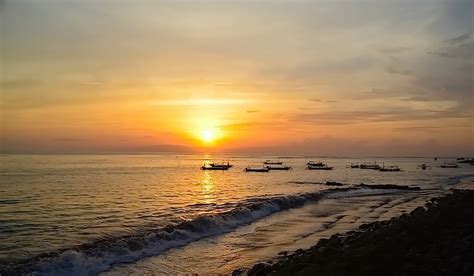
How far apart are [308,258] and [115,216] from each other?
1803cm

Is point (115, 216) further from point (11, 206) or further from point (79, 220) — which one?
point (11, 206)

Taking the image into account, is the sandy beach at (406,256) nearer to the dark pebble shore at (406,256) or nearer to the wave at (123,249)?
the dark pebble shore at (406,256)

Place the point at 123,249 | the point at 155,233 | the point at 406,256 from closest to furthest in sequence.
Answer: the point at 406,256
the point at 123,249
the point at 155,233

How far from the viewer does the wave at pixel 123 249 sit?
1470 centimetres

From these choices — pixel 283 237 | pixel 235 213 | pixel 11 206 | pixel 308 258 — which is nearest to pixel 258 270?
pixel 308 258

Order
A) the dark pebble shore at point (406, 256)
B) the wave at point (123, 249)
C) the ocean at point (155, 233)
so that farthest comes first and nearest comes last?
the ocean at point (155, 233)
the wave at point (123, 249)
the dark pebble shore at point (406, 256)

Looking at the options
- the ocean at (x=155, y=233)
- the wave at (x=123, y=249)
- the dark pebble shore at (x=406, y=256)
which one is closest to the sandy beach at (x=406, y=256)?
the dark pebble shore at (x=406, y=256)

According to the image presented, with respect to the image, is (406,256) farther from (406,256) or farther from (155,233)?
(155,233)

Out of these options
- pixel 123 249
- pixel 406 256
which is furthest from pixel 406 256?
pixel 123 249

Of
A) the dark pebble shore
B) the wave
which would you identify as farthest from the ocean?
the dark pebble shore

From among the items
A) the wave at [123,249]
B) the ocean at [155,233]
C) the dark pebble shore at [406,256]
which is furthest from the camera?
the ocean at [155,233]

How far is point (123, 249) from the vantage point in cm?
1727

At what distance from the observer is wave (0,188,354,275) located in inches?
579

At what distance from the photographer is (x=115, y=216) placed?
89.6 ft
